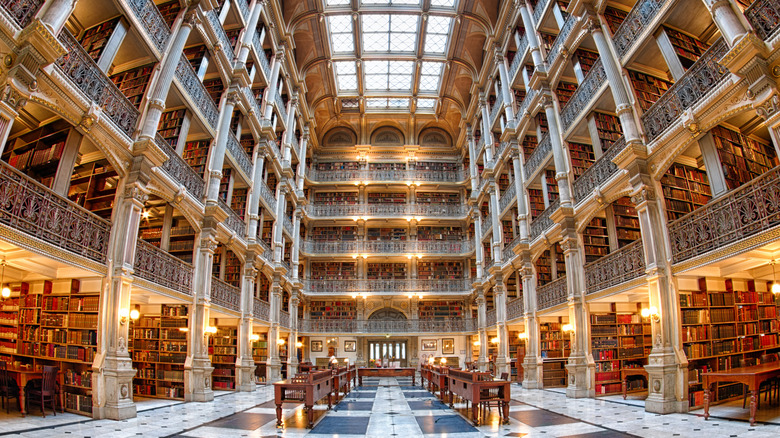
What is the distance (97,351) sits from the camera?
7215 mm

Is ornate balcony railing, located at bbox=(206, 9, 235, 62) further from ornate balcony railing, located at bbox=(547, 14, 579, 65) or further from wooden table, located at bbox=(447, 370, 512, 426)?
wooden table, located at bbox=(447, 370, 512, 426)

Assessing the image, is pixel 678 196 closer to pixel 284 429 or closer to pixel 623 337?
pixel 623 337

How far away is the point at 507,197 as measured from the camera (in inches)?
670

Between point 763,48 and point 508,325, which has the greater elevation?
point 763,48

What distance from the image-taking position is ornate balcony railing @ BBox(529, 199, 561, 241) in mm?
12727

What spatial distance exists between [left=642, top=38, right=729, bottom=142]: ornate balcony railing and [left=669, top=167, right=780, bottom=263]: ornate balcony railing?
1.63 m

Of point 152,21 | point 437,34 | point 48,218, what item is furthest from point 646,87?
point 437,34

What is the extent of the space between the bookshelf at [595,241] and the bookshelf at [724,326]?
3.33 meters

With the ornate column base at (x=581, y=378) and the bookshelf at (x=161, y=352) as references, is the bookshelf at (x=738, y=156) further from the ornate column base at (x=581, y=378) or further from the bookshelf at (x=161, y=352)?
the bookshelf at (x=161, y=352)

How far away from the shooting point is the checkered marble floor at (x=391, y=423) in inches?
228

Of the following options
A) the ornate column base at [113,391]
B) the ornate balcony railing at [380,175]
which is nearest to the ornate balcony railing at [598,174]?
the ornate column base at [113,391]

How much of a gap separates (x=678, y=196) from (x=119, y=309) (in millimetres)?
10607

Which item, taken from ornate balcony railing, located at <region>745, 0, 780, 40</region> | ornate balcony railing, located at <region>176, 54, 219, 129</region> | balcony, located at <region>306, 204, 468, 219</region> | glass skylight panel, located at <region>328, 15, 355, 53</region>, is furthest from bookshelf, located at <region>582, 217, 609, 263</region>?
glass skylight panel, located at <region>328, 15, 355, 53</region>

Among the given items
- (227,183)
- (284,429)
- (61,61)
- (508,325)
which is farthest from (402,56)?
(284,429)
